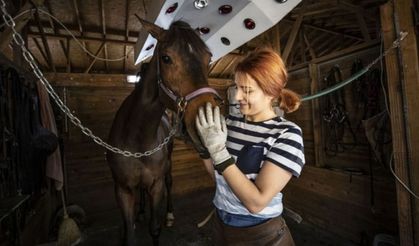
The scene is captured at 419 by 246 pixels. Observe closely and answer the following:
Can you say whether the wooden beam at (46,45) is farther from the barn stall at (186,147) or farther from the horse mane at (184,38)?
the horse mane at (184,38)

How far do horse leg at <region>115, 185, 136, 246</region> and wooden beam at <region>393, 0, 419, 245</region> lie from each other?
7.31 ft

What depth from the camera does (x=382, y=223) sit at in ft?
7.61

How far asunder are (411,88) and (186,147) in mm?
3953

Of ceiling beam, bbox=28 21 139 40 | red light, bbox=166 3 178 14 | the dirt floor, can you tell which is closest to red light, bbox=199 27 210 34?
red light, bbox=166 3 178 14

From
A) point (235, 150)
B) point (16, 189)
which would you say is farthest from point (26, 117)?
point (235, 150)

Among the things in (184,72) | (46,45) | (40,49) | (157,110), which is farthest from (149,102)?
(40,49)

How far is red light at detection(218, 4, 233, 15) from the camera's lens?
63.0 inches

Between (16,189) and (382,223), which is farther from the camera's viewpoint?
(382,223)

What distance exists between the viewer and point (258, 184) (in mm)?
824

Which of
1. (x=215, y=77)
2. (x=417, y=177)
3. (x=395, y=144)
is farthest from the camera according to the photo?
(x=215, y=77)

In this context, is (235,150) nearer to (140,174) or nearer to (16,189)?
(140,174)

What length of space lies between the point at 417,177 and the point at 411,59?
899mm

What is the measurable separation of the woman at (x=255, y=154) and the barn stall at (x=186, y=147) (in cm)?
30

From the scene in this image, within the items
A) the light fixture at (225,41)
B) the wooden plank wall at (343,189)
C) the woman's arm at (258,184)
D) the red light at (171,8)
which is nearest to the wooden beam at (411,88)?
the wooden plank wall at (343,189)
